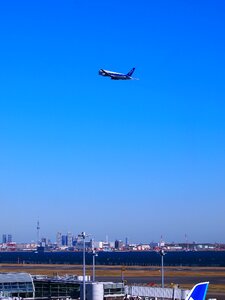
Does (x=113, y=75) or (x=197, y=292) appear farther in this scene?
(x=113, y=75)

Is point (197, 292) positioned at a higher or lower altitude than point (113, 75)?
lower

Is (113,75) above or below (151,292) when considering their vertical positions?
above

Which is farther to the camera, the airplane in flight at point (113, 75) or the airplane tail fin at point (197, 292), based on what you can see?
the airplane in flight at point (113, 75)

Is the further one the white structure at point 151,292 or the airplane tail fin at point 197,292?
the white structure at point 151,292

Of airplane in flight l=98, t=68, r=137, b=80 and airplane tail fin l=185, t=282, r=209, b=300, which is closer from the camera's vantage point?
airplane tail fin l=185, t=282, r=209, b=300

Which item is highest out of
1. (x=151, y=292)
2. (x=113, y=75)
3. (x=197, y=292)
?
(x=113, y=75)

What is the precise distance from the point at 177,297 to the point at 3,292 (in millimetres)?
24966

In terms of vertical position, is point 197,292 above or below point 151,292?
above

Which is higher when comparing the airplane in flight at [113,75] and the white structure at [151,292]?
the airplane in flight at [113,75]

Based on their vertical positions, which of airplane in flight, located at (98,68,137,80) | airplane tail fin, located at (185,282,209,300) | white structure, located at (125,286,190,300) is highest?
airplane in flight, located at (98,68,137,80)

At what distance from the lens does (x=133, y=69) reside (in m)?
137

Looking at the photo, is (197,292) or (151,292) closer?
(197,292)

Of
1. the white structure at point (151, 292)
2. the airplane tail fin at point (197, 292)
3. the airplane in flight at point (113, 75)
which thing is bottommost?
the white structure at point (151, 292)

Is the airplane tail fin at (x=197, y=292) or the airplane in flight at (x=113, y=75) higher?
the airplane in flight at (x=113, y=75)
